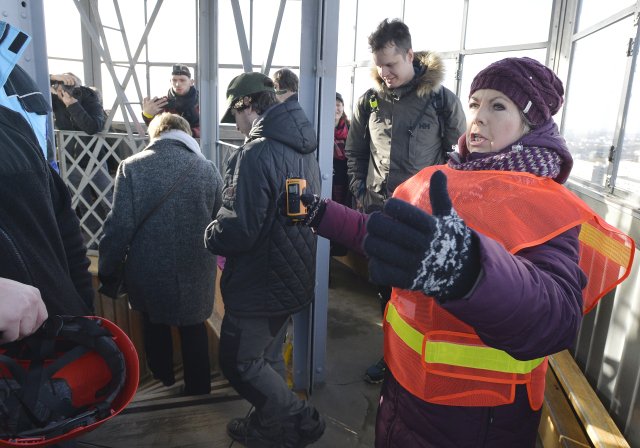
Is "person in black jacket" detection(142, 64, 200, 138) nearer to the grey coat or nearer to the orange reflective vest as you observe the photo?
the grey coat

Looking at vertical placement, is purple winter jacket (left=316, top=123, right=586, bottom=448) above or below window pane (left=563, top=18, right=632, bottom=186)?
below

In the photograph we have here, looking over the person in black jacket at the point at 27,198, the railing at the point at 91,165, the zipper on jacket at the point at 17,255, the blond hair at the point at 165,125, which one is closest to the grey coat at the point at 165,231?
the blond hair at the point at 165,125

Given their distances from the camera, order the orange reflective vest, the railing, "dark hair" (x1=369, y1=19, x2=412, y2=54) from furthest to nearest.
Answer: the railing < "dark hair" (x1=369, y1=19, x2=412, y2=54) < the orange reflective vest

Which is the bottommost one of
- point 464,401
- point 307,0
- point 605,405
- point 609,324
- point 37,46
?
point 605,405

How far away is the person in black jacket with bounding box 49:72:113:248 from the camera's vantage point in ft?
13.1

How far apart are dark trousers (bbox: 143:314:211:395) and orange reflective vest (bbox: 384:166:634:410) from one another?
A: 65.2 inches

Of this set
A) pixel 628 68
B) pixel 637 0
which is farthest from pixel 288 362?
pixel 637 0

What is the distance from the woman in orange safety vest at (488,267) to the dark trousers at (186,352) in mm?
1524

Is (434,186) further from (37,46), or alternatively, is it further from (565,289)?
(37,46)

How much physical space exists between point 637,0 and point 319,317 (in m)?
2.27

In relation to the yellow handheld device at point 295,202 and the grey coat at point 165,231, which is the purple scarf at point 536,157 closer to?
the yellow handheld device at point 295,202

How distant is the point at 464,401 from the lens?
3.45ft

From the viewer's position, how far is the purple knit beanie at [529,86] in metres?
1.06

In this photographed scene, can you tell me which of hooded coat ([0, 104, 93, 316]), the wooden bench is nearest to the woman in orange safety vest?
hooded coat ([0, 104, 93, 316])
